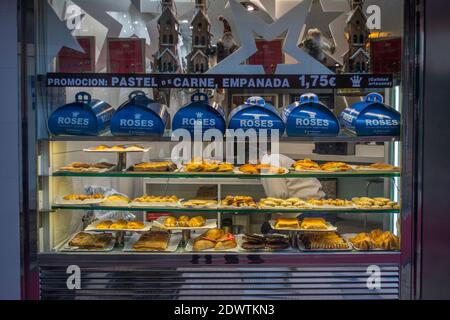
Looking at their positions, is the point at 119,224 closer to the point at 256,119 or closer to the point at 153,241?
the point at 153,241

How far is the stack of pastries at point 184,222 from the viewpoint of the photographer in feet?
9.98

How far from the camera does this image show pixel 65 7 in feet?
9.86

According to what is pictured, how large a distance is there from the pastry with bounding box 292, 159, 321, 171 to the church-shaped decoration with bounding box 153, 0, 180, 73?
0.95m

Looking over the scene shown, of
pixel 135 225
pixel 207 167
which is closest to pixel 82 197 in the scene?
pixel 135 225

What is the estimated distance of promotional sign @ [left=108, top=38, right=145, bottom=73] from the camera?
305 cm

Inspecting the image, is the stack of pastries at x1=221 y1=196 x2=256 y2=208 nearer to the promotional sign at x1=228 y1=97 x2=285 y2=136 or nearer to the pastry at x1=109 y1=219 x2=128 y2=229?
the promotional sign at x1=228 y1=97 x2=285 y2=136

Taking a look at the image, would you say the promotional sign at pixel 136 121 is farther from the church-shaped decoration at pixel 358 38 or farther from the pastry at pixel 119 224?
the church-shaped decoration at pixel 358 38

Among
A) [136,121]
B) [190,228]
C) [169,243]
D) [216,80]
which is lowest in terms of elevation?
[169,243]

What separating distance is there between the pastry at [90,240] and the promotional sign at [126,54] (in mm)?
1047

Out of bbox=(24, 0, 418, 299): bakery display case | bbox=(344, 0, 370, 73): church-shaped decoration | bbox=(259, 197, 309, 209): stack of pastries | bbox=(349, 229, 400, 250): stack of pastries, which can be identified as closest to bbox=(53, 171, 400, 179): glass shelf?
bbox=(24, 0, 418, 299): bakery display case

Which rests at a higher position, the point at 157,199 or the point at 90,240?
the point at 157,199

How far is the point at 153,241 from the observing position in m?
3.03

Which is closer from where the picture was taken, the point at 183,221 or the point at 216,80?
the point at 216,80

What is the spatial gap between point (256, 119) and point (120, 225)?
1.08m
